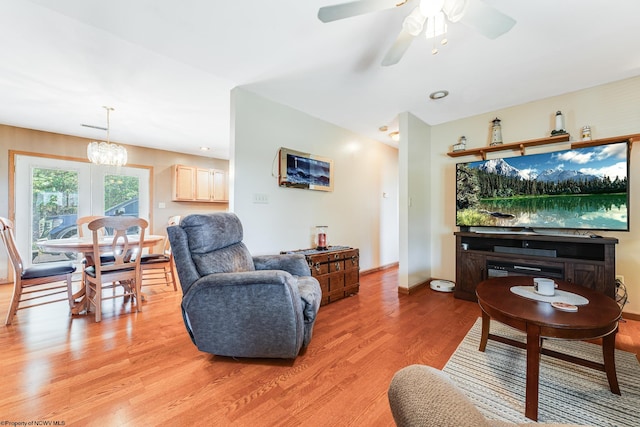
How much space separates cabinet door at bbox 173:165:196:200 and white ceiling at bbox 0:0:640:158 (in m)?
1.83

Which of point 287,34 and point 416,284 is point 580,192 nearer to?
point 416,284

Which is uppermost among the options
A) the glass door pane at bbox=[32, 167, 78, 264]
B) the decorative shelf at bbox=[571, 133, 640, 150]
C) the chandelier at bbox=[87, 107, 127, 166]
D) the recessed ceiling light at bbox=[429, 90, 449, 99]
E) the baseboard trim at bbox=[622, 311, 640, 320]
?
the recessed ceiling light at bbox=[429, 90, 449, 99]

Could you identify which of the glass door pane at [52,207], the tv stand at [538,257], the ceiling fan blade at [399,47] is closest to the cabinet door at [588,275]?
the tv stand at [538,257]

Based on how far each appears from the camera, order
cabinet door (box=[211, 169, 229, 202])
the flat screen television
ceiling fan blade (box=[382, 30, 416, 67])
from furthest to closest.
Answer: cabinet door (box=[211, 169, 229, 202]) < the flat screen television < ceiling fan blade (box=[382, 30, 416, 67])

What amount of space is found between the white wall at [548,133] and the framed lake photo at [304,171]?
5.45 feet

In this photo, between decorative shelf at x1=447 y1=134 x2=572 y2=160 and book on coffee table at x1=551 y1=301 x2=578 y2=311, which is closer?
Result: book on coffee table at x1=551 y1=301 x2=578 y2=311

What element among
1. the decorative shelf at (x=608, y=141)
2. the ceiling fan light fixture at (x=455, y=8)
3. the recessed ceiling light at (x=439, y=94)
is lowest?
the decorative shelf at (x=608, y=141)

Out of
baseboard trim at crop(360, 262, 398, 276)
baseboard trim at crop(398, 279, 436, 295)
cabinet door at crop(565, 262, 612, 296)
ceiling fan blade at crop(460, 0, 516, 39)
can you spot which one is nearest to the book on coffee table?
cabinet door at crop(565, 262, 612, 296)

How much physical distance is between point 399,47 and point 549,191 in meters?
2.42

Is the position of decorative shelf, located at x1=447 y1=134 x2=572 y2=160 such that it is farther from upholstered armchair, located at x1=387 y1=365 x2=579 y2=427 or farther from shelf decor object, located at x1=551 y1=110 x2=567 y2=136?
upholstered armchair, located at x1=387 y1=365 x2=579 y2=427

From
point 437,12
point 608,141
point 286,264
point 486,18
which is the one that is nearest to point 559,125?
point 608,141

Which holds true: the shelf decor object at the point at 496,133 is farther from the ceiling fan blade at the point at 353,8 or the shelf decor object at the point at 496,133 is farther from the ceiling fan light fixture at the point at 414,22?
the ceiling fan blade at the point at 353,8

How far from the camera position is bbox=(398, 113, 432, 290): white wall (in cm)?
334

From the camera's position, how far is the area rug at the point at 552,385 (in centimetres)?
131
